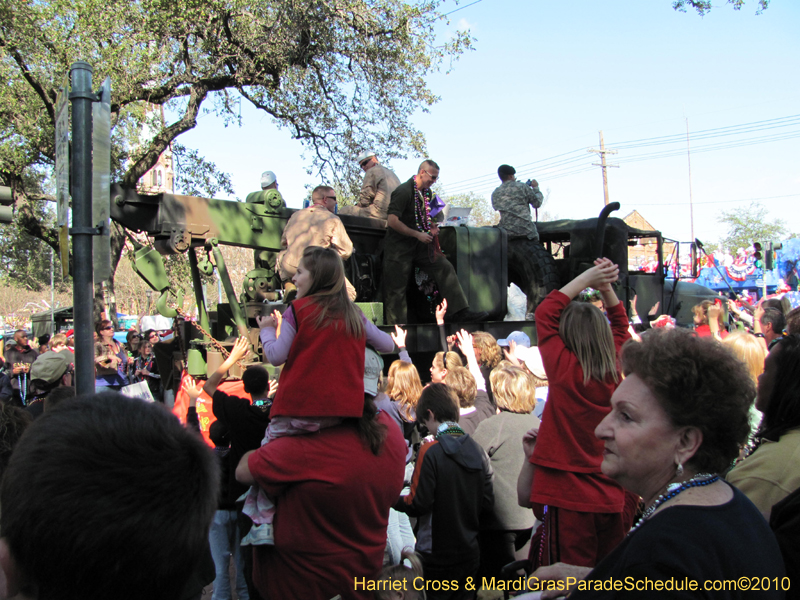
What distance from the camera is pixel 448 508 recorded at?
354cm

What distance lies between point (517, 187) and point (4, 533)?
29.7 ft

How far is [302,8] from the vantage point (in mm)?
13461

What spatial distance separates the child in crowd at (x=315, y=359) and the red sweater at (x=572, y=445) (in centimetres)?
84

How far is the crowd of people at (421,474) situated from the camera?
1.16m

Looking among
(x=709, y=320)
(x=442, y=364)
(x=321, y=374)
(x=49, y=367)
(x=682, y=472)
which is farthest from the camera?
(x=709, y=320)

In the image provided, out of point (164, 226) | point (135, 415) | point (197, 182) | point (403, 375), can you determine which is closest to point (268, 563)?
point (135, 415)

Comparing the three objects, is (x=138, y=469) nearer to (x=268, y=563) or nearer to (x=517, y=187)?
(x=268, y=563)

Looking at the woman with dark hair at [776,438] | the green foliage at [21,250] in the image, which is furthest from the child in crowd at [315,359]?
the green foliage at [21,250]

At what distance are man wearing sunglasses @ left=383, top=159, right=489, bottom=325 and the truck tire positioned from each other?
168cm

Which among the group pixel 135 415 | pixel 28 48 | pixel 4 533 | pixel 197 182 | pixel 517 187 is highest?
pixel 28 48

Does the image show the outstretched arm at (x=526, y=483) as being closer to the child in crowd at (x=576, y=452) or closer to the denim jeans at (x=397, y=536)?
the child in crowd at (x=576, y=452)

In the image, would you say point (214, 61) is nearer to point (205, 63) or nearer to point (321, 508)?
point (205, 63)

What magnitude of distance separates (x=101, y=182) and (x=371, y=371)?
1362 millimetres

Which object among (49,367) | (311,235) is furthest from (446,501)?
(49,367)
